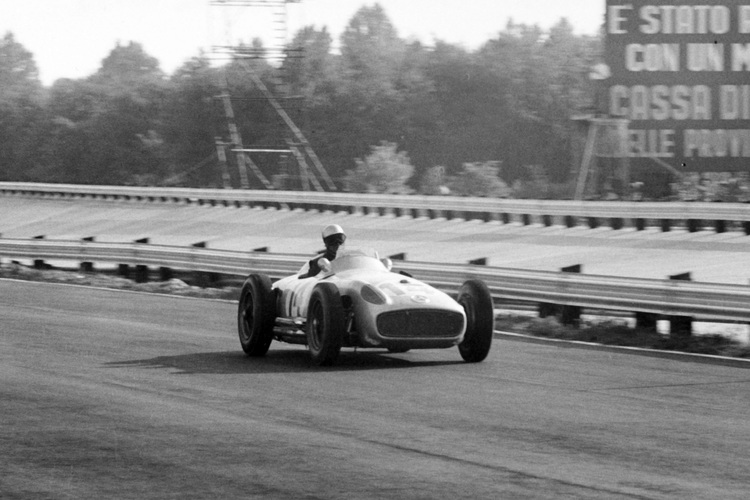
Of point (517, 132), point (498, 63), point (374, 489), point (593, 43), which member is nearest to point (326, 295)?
point (374, 489)

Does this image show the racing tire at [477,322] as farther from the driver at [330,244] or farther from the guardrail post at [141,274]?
the guardrail post at [141,274]

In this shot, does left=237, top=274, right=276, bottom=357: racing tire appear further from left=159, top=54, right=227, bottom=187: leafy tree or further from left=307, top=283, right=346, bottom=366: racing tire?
left=159, top=54, right=227, bottom=187: leafy tree

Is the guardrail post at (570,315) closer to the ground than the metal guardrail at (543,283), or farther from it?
closer to the ground

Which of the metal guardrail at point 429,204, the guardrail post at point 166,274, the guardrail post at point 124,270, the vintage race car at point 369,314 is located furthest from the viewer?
the metal guardrail at point 429,204

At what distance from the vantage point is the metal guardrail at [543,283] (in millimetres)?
15055

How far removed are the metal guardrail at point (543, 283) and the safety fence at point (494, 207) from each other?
1169cm

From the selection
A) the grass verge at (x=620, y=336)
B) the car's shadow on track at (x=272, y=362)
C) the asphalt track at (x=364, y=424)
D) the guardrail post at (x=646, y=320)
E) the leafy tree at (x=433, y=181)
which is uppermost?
the asphalt track at (x=364, y=424)

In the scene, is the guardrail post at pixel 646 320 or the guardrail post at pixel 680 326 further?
the guardrail post at pixel 646 320

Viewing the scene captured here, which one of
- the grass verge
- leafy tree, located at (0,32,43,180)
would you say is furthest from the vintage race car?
leafy tree, located at (0,32,43,180)

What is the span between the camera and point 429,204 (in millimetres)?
40281

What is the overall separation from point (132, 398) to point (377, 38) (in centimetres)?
15614

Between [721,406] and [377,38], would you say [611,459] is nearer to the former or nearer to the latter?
[721,406]

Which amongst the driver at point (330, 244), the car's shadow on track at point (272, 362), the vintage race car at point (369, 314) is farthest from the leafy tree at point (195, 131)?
the vintage race car at point (369, 314)

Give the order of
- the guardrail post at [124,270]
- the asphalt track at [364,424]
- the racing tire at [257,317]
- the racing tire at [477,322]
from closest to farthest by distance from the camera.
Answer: the asphalt track at [364,424], the racing tire at [477,322], the racing tire at [257,317], the guardrail post at [124,270]
